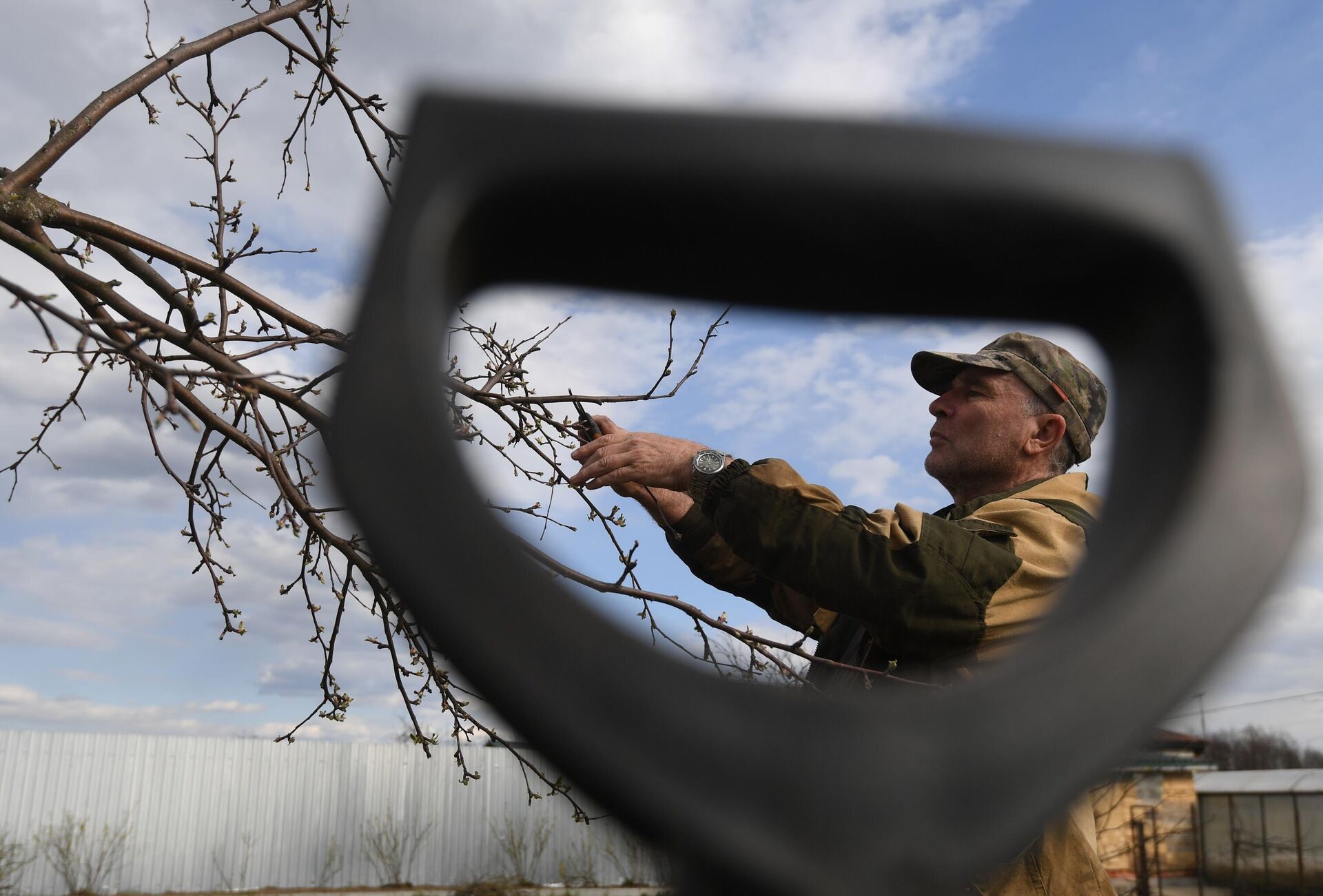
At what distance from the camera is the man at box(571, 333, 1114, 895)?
3.55 ft

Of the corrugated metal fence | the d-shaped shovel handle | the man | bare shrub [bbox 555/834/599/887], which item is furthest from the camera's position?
the corrugated metal fence

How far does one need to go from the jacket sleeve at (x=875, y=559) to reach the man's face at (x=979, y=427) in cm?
49

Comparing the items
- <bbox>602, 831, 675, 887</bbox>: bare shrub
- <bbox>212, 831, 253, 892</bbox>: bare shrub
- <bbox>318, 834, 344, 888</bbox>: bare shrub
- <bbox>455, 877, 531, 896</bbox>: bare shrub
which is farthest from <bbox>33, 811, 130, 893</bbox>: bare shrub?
<bbox>602, 831, 675, 887</bbox>: bare shrub

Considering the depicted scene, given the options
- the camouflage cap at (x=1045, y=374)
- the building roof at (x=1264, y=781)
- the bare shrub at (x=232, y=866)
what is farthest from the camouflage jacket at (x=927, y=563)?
the bare shrub at (x=232, y=866)

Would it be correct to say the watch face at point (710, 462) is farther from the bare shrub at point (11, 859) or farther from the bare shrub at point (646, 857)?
the bare shrub at point (11, 859)

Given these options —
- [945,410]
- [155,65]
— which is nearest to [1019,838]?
[945,410]

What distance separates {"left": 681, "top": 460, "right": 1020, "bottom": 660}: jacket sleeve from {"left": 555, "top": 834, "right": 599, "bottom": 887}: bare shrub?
15.4m

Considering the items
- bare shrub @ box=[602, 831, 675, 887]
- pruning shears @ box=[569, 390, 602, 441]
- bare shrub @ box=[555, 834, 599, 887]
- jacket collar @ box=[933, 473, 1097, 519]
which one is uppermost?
pruning shears @ box=[569, 390, 602, 441]

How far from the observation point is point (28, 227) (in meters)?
2.64

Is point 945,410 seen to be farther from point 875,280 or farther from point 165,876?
point 165,876

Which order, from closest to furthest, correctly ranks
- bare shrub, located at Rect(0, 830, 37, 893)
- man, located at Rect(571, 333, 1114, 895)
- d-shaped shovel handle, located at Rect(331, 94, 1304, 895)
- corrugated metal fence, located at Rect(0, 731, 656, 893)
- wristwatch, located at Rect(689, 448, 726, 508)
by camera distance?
d-shaped shovel handle, located at Rect(331, 94, 1304, 895) → man, located at Rect(571, 333, 1114, 895) → wristwatch, located at Rect(689, 448, 726, 508) → bare shrub, located at Rect(0, 830, 37, 893) → corrugated metal fence, located at Rect(0, 731, 656, 893)

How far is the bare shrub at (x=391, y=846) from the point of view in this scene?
54.0ft

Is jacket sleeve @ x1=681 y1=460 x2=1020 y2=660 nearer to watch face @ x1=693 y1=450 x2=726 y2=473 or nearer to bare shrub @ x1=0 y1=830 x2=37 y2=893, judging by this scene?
watch face @ x1=693 y1=450 x2=726 y2=473

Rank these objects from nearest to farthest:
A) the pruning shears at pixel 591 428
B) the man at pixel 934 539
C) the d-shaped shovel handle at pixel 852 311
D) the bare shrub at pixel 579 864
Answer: the d-shaped shovel handle at pixel 852 311, the man at pixel 934 539, the pruning shears at pixel 591 428, the bare shrub at pixel 579 864
